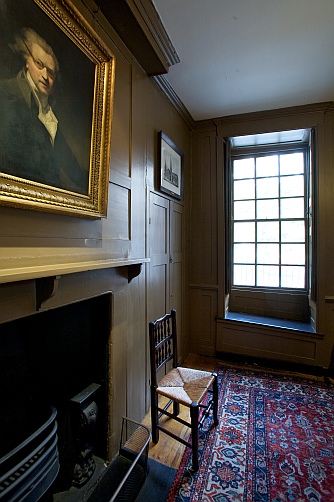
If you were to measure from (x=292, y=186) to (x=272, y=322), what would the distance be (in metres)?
1.72

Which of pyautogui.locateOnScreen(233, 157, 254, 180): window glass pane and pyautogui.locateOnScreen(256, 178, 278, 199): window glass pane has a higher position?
pyautogui.locateOnScreen(233, 157, 254, 180): window glass pane

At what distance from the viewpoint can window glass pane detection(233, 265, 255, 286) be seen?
11.1ft

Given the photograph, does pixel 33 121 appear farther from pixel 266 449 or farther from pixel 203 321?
pixel 203 321

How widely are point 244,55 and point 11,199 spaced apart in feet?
7.06

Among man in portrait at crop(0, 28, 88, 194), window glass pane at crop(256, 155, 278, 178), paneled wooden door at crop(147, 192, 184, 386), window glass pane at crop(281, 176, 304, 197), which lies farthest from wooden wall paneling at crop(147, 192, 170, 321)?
window glass pane at crop(281, 176, 304, 197)

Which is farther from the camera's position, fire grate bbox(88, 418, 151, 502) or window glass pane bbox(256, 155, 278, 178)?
window glass pane bbox(256, 155, 278, 178)

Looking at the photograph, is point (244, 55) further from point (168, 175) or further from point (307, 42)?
point (168, 175)

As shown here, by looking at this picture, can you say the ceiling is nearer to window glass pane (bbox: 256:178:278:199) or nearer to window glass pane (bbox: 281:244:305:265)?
window glass pane (bbox: 256:178:278:199)

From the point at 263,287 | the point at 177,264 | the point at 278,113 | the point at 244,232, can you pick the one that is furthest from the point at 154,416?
the point at 278,113

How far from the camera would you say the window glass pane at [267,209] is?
3.26 m

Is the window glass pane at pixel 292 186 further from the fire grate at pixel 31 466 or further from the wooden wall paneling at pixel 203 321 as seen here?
the fire grate at pixel 31 466

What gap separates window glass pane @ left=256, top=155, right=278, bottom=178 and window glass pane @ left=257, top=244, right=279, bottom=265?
932mm

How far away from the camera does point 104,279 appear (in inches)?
60.4

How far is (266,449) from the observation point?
1737 millimetres
